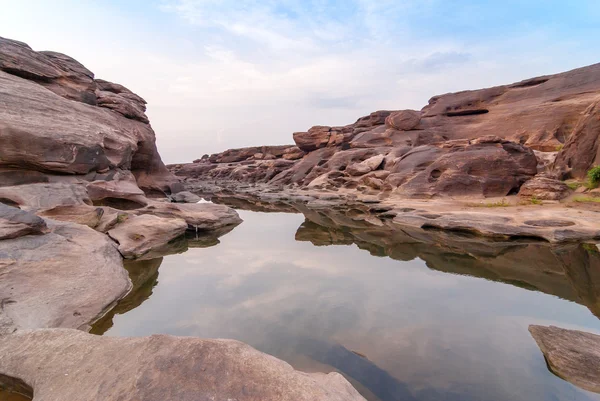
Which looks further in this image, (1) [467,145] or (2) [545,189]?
(1) [467,145]

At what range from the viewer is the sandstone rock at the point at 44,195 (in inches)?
339

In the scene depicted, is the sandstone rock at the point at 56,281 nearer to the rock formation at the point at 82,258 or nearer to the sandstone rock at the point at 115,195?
the rock formation at the point at 82,258

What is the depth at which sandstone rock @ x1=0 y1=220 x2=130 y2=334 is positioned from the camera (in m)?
4.17

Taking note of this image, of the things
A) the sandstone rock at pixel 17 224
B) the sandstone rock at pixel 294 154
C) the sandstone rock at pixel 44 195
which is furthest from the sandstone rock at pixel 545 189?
the sandstone rock at pixel 294 154

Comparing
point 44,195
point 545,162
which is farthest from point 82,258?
point 545,162

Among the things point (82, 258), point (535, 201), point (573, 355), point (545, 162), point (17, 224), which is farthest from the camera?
point (545, 162)

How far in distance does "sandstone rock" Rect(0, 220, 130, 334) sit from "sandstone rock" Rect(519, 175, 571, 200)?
53.1 feet

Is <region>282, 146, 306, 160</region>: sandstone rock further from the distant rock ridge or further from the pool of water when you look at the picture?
the pool of water

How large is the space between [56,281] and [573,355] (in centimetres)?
720

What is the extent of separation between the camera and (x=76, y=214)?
27.5 ft

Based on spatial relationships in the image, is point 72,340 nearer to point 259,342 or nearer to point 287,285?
point 259,342

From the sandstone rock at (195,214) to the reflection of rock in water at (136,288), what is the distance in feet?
11.9

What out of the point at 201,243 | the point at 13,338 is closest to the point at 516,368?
the point at 13,338

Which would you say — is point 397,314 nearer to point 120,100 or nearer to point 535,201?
point 535,201
